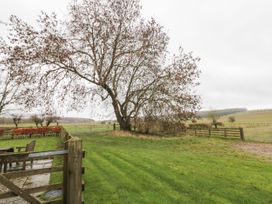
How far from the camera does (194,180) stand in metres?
6.98

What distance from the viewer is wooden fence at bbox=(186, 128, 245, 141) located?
848 inches

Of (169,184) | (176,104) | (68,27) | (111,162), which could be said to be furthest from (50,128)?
(169,184)

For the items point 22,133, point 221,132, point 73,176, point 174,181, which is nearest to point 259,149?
point 221,132

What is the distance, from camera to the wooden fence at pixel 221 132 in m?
21.5

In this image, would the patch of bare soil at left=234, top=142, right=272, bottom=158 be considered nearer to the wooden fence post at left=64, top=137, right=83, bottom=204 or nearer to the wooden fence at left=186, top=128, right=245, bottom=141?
the wooden fence at left=186, top=128, right=245, bottom=141

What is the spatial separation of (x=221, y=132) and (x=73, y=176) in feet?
74.1

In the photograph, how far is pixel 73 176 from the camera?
4031mm

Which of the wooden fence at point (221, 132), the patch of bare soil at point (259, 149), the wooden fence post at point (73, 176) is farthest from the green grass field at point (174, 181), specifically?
the wooden fence at point (221, 132)

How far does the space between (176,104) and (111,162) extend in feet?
41.8

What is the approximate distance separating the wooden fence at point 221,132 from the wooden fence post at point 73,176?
20.2 meters

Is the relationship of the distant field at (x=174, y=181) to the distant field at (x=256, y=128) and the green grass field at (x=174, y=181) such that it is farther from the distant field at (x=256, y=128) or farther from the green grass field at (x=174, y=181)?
the distant field at (x=256, y=128)

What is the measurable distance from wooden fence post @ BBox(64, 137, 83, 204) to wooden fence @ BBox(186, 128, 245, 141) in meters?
20.2

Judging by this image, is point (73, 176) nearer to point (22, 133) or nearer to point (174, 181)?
point (174, 181)

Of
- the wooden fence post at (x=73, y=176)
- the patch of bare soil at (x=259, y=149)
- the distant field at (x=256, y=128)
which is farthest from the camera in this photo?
the distant field at (x=256, y=128)
